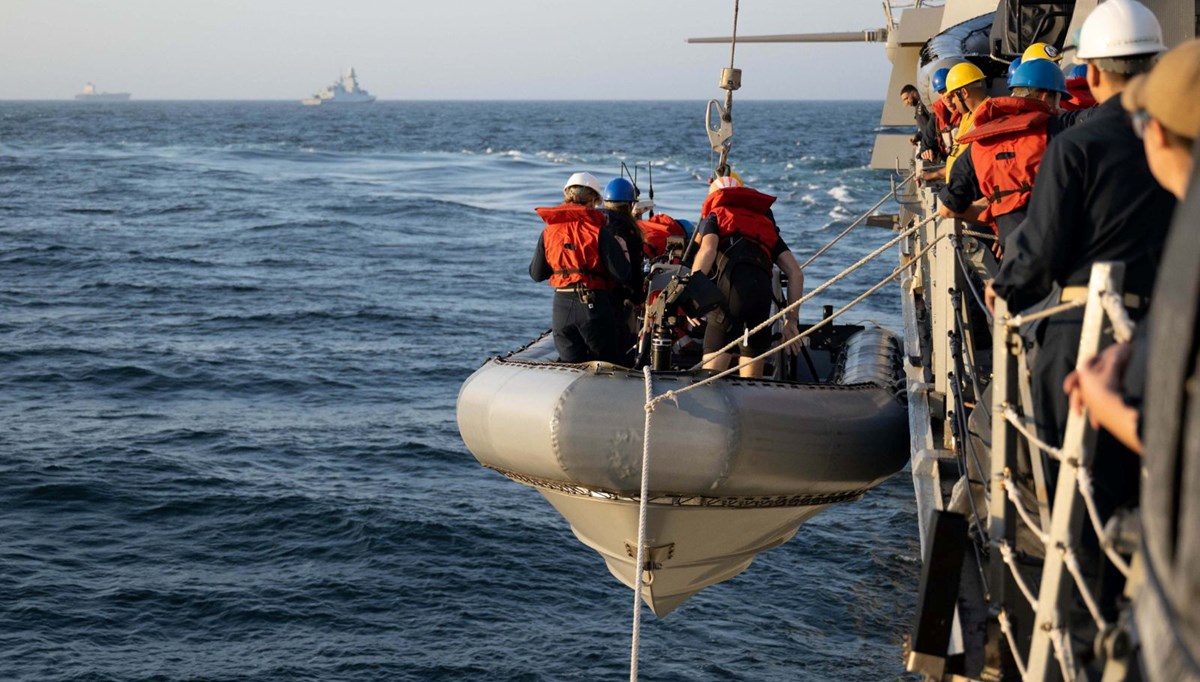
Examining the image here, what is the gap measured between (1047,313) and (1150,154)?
1.23 m

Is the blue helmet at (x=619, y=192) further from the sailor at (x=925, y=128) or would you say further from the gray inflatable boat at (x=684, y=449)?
the sailor at (x=925, y=128)

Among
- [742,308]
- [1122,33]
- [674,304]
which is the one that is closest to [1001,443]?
[1122,33]

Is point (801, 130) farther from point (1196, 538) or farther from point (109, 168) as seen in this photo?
point (1196, 538)

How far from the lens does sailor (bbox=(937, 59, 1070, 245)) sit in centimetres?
548

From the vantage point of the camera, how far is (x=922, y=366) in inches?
291

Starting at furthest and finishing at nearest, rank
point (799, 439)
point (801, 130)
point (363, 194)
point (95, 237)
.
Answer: point (801, 130), point (363, 194), point (95, 237), point (799, 439)

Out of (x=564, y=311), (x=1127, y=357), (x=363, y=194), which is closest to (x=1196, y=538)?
(x=1127, y=357)

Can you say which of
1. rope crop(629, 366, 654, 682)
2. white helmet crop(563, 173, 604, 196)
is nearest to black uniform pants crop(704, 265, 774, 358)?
white helmet crop(563, 173, 604, 196)

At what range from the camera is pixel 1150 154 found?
2.20 metres

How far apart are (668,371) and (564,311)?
105 centimetres

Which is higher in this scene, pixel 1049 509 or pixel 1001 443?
pixel 1001 443

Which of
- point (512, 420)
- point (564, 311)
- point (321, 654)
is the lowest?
point (321, 654)

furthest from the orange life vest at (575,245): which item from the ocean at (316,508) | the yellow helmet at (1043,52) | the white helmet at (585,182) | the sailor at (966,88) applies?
the ocean at (316,508)

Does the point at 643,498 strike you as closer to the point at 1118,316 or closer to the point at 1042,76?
the point at 1042,76
